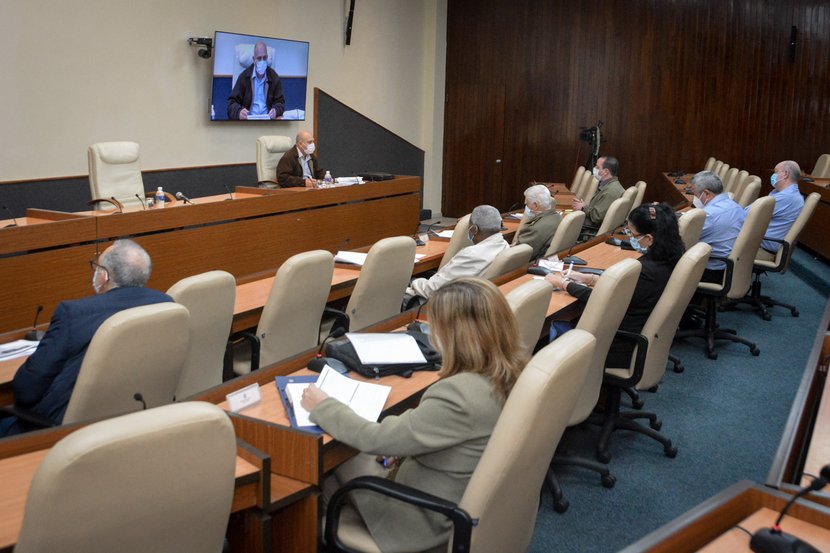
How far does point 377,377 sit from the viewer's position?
8.75 ft

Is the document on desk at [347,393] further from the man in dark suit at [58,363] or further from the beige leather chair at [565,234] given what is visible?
the beige leather chair at [565,234]

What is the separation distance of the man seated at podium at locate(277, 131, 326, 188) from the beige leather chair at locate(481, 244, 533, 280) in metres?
3.30

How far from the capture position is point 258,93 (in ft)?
29.1

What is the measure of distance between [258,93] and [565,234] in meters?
4.72

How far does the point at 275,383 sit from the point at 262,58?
269 inches

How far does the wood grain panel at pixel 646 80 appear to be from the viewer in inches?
449

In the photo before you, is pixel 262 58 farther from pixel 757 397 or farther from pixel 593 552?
pixel 593 552

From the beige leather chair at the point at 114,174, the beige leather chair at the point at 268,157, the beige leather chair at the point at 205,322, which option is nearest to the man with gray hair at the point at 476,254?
the beige leather chair at the point at 205,322

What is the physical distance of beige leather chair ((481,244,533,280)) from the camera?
13.7 ft

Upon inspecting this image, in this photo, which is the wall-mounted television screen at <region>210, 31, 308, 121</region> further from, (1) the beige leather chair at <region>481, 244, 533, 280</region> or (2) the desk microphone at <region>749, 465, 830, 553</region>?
(2) the desk microphone at <region>749, 465, 830, 553</region>

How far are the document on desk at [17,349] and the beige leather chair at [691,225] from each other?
12.3 feet

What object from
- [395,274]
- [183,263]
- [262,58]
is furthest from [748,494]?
[262,58]

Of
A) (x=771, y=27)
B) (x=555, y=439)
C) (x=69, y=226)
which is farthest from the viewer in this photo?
(x=771, y=27)

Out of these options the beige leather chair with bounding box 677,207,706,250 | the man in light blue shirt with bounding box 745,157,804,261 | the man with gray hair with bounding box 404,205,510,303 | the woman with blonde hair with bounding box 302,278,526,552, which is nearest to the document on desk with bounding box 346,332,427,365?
the woman with blonde hair with bounding box 302,278,526,552
